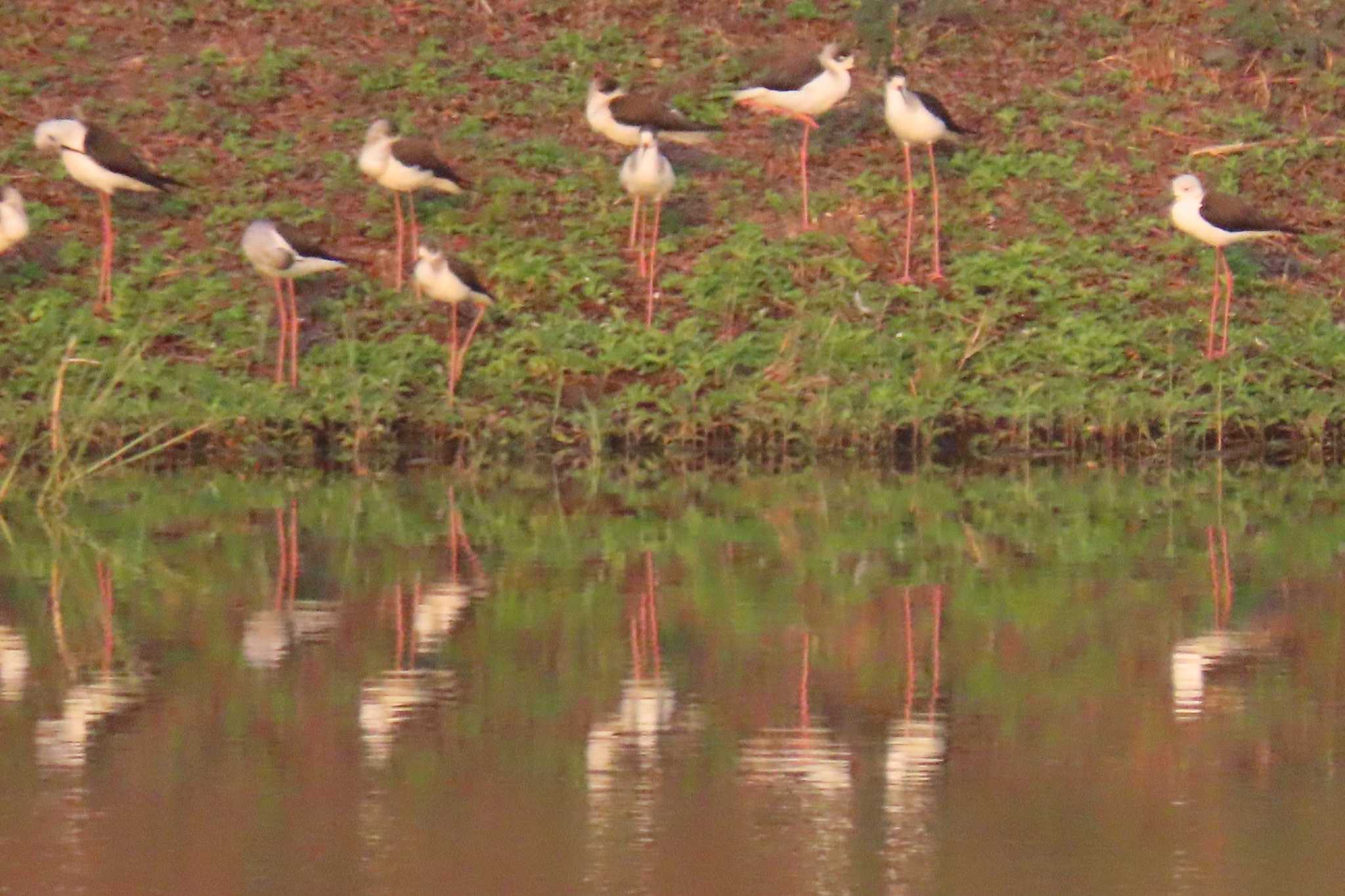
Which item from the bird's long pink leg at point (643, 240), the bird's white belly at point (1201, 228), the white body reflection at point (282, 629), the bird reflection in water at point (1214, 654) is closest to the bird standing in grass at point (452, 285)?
the bird's long pink leg at point (643, 240)

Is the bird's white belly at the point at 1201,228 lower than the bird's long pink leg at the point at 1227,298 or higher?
higher

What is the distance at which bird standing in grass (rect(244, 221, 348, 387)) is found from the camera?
49.1 feet

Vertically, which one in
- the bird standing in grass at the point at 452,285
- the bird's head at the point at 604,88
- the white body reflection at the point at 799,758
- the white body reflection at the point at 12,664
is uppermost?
the bird's head at the point at 604,88

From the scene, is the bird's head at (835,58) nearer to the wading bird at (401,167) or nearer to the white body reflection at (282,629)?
the wading bird at (401,167)

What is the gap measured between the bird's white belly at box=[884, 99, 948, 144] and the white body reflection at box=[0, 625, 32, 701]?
8.72 meters

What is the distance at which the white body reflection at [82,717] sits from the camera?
706 cm

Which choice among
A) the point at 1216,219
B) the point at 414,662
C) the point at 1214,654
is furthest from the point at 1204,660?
the point at 1216,219

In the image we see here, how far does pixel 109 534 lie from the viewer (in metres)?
11.3

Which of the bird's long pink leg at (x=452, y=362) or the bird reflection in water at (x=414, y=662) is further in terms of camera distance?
the bird's long pink leg at (x=452, y=362)

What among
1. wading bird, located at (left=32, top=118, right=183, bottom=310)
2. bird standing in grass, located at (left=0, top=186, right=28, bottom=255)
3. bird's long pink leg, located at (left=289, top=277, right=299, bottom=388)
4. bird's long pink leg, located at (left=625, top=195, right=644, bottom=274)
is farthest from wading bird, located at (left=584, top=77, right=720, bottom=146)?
bird standing in grass, located at (left=0, top=186, right=28, bottom=255)

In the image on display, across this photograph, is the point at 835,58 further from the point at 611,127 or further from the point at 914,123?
the point at 611,127

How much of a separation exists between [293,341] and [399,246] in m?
1.36

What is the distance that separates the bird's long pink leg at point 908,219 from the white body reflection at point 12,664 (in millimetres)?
8042

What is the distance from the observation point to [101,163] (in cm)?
1595
